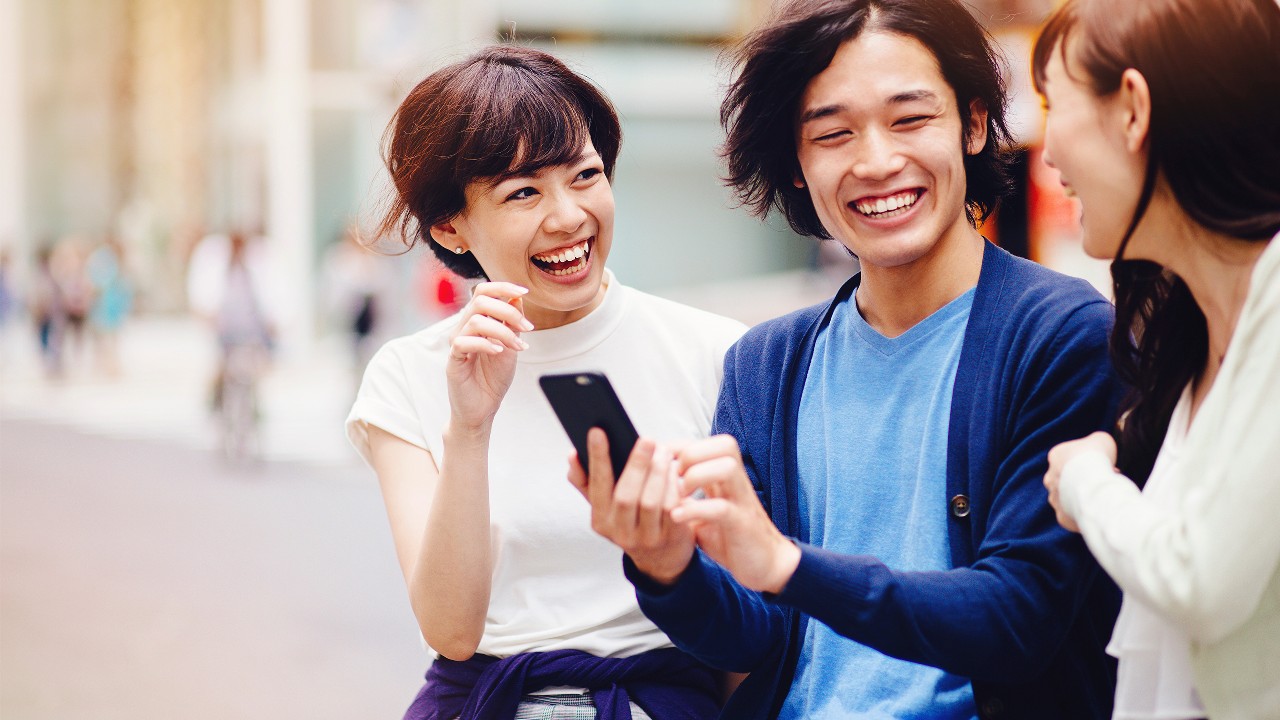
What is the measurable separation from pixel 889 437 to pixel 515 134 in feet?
2.86

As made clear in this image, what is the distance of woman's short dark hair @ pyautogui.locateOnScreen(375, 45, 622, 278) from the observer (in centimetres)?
239

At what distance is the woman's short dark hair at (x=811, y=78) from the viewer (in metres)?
2.02

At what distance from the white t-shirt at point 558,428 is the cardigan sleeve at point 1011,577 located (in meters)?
0.77

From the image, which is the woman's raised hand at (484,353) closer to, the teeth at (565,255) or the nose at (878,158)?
the teeth at (565,255)

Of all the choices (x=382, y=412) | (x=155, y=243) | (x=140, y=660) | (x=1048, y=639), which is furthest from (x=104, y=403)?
(x=1048, y=639)

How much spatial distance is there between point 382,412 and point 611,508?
0.94 metres

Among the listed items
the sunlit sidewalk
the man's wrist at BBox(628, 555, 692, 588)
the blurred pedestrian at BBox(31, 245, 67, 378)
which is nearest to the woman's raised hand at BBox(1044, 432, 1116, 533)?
the man's wrist at BBox(628, 555, 692, 588)

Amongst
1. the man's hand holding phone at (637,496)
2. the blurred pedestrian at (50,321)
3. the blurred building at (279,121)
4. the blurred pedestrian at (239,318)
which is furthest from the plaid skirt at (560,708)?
the blurred pedestrian at (50,321)

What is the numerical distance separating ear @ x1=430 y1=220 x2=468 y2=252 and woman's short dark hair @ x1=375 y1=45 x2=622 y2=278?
23 mm

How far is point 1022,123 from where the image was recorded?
2.38 m

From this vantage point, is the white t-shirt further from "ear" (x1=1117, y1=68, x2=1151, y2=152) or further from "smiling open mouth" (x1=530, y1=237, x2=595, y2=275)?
"ear" (x1=1117, y1=68, x2=1151, y2=152)

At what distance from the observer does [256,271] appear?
14555mm

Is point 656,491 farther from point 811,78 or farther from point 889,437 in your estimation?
point 811,78

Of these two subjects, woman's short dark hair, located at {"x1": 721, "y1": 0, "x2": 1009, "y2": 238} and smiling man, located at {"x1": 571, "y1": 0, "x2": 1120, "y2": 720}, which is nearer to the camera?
smiling man, located at {"x1": 571, "y1": 0, "x2": 1120, "y2": 720}
